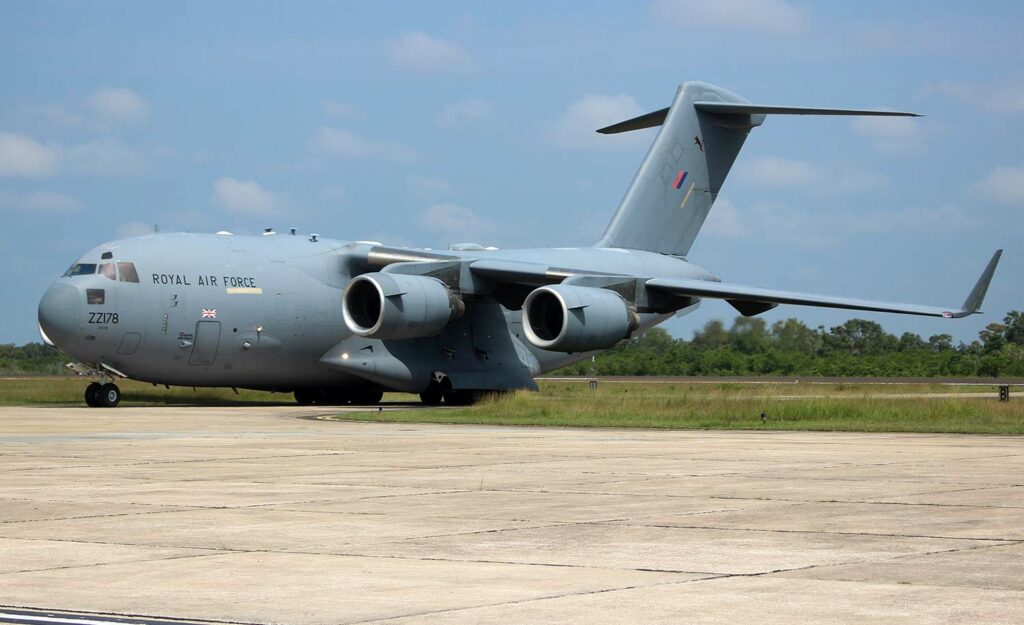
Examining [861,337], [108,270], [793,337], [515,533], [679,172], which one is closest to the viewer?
[515,533]

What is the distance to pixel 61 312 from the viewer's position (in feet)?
83.1

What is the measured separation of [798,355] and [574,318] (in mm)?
25251

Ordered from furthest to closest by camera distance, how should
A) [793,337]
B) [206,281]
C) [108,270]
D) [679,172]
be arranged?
1. [793,337]
2. [679,172]
3. [206,281]
4. [108,270]

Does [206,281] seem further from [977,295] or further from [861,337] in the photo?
[861,337]

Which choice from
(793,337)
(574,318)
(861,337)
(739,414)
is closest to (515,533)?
(739,414)

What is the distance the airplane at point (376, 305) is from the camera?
25.7 m

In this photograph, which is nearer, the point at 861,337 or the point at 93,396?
the point at 93,396

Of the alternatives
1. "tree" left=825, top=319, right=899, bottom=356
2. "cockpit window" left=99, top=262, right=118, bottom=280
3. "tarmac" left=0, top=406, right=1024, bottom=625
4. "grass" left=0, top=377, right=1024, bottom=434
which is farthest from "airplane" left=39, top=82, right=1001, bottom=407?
"tree" left=825, top=319, right=899, bottom=356

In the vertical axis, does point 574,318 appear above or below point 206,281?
below

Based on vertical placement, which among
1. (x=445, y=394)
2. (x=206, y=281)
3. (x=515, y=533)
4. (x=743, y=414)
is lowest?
(x=515, y=533)

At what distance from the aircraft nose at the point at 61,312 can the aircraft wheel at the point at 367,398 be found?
6825 mm

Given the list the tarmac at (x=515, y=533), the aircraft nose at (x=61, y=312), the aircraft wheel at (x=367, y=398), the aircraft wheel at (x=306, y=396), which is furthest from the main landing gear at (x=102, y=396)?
the tarmac at (x=515, y=533)

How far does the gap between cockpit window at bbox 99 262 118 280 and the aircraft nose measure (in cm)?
53

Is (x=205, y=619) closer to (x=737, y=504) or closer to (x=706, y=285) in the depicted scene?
(x=737, y=504)
